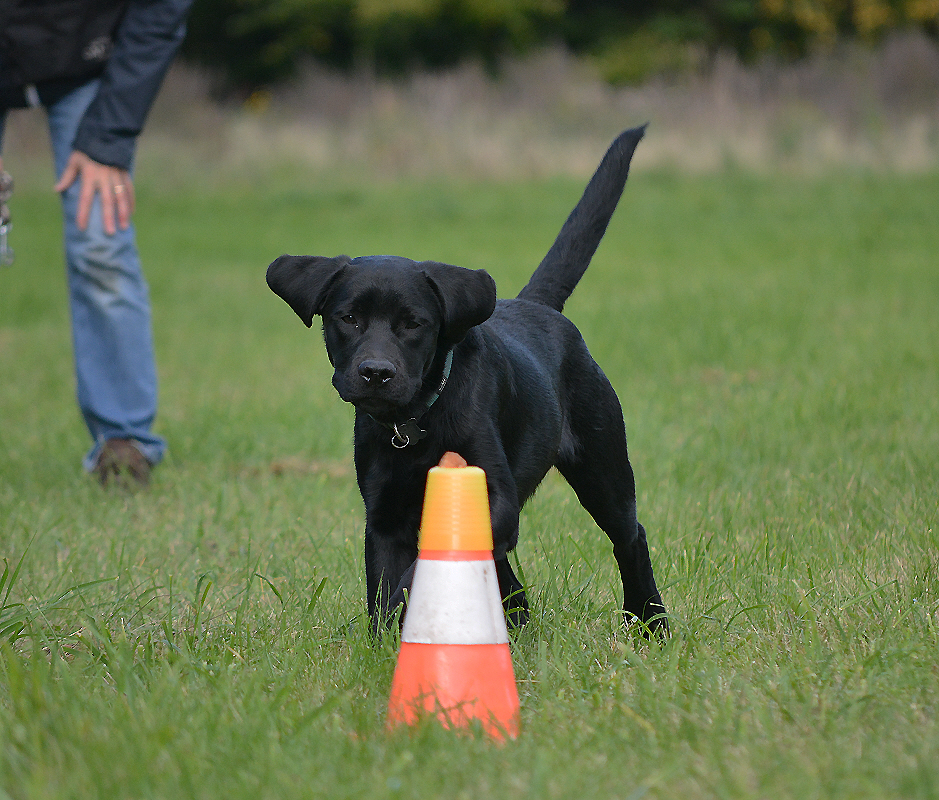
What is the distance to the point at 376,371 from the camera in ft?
7.84

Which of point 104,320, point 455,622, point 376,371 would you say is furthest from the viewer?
point 104,320

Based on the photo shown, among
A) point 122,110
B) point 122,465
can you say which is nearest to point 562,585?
point 122,465

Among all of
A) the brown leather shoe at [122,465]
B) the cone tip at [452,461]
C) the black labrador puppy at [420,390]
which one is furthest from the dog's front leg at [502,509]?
the brown leather shoe at [122,465]

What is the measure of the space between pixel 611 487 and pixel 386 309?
0.88m

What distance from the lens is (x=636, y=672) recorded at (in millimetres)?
2344

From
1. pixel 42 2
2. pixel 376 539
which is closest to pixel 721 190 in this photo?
pixel 42 2

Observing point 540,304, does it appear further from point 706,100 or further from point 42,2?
point 706,100

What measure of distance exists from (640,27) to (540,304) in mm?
27596

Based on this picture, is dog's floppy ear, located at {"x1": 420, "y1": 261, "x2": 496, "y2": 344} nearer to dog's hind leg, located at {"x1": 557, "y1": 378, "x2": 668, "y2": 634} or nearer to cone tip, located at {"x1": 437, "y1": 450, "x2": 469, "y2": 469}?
cone tip, located at {"x1": 437, "y1": 450, "x2": 469, "y2": 469}

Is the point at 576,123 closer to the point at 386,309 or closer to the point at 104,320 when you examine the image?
the point at 104,320

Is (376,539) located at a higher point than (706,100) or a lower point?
lower

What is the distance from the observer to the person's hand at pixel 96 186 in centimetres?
431

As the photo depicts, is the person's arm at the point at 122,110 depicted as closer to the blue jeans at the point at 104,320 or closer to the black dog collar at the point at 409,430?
the blue jeans at the point at 104,320

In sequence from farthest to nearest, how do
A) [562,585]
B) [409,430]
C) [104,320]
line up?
[104,320] < [562,585] < [409,430]
